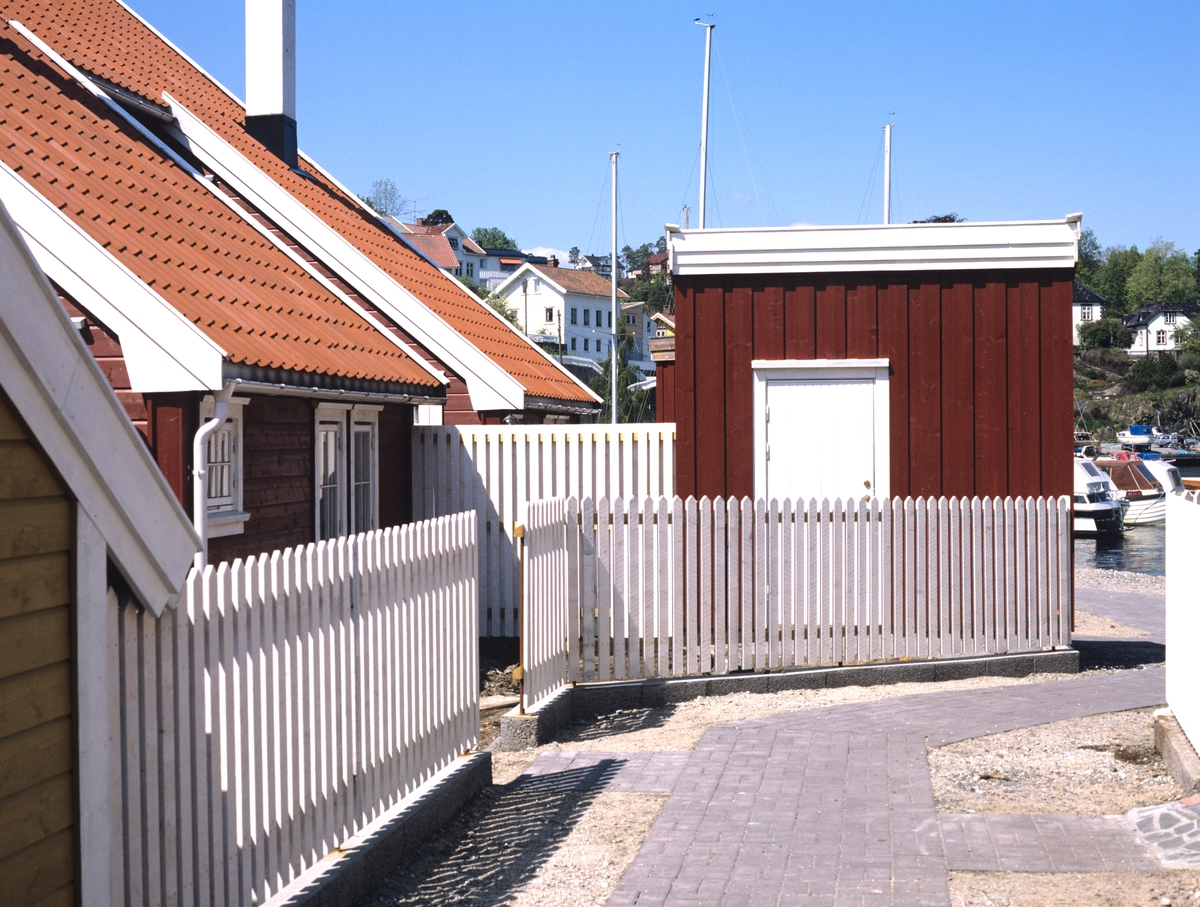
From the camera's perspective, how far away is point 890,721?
939cm

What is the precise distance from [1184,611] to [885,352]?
15.2ft

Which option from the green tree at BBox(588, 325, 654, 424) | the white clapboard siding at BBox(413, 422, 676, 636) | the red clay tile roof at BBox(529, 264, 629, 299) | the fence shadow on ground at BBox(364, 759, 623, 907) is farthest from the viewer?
the red clay tile roof at BBox(529, 264, 629, 299)

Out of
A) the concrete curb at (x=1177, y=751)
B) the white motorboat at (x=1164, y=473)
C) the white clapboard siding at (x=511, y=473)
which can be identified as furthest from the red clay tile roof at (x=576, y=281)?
the concrete curb at (x=1177, y=751)

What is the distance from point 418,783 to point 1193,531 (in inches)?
193

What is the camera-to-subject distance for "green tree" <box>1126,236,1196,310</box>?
529ft

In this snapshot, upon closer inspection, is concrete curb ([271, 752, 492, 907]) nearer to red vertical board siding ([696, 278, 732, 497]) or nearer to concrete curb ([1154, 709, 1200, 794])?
concrete curb ([1154, 709, 1200, 794])

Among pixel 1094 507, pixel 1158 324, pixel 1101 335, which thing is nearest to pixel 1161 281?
pixel 1158 324

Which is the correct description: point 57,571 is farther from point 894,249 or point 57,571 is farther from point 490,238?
point 490,238

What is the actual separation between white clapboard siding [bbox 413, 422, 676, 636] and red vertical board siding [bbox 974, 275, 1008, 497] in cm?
323

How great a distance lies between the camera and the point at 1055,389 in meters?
11.8

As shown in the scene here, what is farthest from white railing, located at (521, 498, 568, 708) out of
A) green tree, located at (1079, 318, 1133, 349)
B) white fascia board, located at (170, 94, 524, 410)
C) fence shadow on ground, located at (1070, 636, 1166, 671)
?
green tree, located at (1079, 318, 1133, 349)

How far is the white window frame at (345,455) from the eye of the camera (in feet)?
38.9

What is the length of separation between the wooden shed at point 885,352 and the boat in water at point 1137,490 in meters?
38.4

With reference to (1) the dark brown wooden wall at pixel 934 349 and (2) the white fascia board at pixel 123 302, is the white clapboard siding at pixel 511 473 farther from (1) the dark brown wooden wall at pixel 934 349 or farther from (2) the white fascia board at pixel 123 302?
(2) the white fascia board at pixel 123 302
